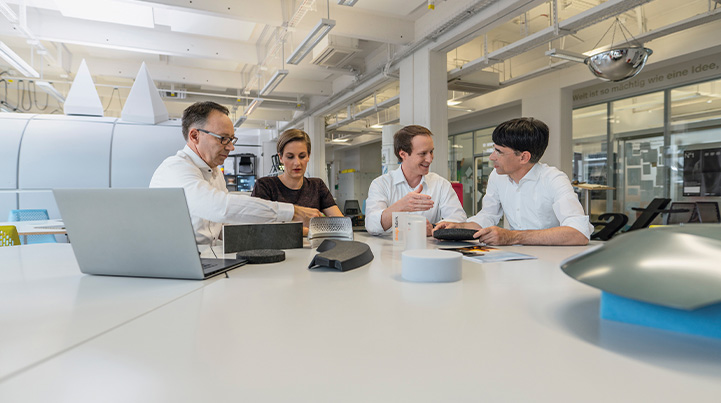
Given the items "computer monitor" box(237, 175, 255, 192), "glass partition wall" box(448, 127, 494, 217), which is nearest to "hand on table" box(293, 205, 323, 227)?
"glass partition wall" box(448, 127, 494, 217)

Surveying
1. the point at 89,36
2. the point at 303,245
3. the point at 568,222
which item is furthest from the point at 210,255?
the point at 89,36

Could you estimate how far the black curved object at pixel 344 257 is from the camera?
1007 mm

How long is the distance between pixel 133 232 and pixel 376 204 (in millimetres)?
1595

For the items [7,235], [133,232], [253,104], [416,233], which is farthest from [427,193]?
[253,104]

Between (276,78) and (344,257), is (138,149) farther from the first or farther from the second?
(344,257)

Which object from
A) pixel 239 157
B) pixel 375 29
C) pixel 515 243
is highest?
pixel 375 29

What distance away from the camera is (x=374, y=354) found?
0.49m

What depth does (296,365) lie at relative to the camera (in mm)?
455

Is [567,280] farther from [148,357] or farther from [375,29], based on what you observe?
[375,29]

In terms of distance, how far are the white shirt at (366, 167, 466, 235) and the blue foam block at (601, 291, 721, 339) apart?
69.1 inches

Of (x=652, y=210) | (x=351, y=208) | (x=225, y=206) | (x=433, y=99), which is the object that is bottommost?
(x=351, y=208)

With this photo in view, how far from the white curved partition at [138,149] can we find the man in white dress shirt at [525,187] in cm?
368

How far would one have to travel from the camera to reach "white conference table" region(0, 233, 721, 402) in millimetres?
397

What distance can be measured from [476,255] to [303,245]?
0.67m
